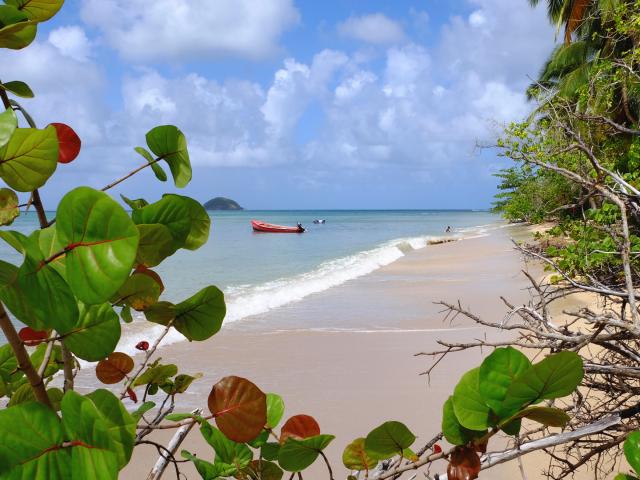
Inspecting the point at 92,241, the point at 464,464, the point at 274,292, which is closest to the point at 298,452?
the point at 464,464

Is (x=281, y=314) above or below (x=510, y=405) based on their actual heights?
below

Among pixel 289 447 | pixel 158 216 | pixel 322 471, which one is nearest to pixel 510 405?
pixel 289 447

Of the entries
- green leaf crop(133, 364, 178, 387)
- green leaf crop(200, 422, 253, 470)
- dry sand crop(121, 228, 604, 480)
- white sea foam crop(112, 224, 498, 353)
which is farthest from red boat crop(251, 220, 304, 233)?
green leaf crop(200, 422, 253, 470)

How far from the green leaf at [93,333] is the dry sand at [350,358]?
350cm

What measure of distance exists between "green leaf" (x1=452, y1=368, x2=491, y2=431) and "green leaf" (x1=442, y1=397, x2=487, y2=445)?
35 millimetres

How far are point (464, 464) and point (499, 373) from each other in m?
0.16

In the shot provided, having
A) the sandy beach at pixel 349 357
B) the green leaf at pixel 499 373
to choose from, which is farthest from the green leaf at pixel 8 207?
the sandy beach at pixel 349 357

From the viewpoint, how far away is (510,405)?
46 centimetres

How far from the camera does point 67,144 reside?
0.60m

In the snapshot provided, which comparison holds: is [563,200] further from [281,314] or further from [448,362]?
[448,362]

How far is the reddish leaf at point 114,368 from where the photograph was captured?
76cm

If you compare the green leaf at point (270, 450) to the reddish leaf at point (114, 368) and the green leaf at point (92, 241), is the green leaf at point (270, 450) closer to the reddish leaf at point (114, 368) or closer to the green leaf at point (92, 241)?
the reddish leaf at point (114, 368)

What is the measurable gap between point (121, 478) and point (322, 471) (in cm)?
139

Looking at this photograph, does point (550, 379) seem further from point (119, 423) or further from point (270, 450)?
point (270, 450)
